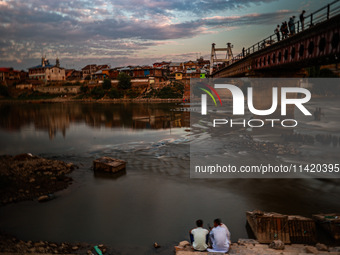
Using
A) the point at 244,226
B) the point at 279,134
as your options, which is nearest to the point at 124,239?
the point at 244,226

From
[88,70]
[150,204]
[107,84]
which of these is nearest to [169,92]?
[107,84]

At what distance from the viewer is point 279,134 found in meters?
33.2

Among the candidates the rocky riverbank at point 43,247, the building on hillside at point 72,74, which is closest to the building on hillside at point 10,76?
the building on hillside at point 72,74

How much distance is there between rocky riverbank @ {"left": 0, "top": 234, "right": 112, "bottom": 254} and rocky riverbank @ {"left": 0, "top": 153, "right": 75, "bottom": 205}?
4.54 metres

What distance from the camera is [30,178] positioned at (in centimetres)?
1809

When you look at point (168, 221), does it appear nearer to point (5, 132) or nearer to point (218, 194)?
point (218, 194)

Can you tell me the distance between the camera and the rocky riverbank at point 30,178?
52.7 ft

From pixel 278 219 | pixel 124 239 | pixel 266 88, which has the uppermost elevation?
pixel 266 88

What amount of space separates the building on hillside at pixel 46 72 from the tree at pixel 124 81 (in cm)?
5056

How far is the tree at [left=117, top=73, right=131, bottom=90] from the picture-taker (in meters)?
117

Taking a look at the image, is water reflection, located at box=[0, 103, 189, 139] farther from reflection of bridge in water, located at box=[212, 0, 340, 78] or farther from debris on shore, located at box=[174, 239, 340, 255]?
debris on shore, located at box=[174, 239, 340, 255]

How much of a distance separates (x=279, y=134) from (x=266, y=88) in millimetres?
12327

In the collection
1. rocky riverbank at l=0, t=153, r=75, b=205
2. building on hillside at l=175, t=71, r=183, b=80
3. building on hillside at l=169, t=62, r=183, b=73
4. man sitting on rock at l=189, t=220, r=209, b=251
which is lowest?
rocky riverbank at l=0, t=153, r=75, b=205

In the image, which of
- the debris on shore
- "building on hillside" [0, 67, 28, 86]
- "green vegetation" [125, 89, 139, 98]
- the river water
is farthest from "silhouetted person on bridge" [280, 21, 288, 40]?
"building on hillside" [0, 67, 28, 86]
